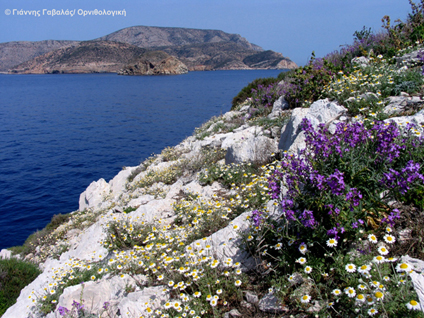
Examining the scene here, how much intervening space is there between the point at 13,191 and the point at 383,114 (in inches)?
951

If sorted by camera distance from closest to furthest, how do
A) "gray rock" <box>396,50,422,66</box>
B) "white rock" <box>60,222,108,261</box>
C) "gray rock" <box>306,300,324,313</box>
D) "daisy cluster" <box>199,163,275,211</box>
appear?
"gray rock" <box>306,300,324,313</box> → "daisy cluster" <box>199,163,275,211</box> → "white rock" <box>60,222,108,261</box> → "gray rock" <box>396,50,422,66</box>

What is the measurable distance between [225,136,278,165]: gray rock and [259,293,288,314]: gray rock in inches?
184

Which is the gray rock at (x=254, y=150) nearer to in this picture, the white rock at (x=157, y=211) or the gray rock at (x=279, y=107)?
the white rock at (x=157, y=211)

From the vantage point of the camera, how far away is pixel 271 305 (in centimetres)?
308

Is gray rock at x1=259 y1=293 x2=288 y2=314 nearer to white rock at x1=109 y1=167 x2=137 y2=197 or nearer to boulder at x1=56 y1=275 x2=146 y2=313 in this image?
boulder at x1=56 y1=275 x2=146 y2=313

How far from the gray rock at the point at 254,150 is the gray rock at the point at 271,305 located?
184 inches

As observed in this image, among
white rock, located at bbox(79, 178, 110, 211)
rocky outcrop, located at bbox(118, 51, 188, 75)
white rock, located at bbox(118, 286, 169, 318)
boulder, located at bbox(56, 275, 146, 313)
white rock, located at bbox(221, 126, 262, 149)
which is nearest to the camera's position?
white rock, located at bbox(118, 286, 169, 318)

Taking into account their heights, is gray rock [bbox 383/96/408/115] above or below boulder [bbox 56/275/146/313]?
above

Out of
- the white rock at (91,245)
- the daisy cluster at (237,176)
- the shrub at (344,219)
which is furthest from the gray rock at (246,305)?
the white rock at (91,245)

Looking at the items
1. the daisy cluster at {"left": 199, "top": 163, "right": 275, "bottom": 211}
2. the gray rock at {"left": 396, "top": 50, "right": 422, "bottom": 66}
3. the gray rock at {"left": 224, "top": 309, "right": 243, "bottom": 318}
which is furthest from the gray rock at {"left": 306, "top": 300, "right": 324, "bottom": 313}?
the gray rock at {"left": 396, "top": 50, "right": 422, "bottom": 66}

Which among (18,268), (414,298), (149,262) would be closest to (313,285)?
(414,298)

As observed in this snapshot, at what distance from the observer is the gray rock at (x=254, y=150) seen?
7.64 m

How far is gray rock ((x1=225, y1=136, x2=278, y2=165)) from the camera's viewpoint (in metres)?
7.64

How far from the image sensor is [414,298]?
93.5 inches
